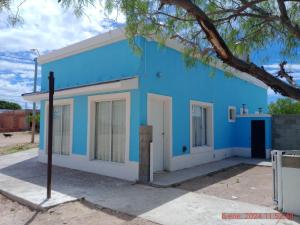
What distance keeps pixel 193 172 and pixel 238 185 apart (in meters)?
1.99

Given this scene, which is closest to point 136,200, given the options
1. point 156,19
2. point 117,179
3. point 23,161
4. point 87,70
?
point 117,179

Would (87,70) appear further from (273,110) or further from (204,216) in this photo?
(273,110)

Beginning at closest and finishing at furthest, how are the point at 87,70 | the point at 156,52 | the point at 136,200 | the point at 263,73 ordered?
the point at 263,73 < the point at 136,200 < the point at 156,52 < the point at 87,70

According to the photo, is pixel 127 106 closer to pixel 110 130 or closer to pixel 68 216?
pixel 110 130

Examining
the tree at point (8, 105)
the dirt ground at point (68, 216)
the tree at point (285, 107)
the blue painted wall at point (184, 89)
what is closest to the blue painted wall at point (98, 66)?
the blue painted wall at point (184, 89)

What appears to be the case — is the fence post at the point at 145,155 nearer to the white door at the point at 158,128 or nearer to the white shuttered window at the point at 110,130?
the white shuttered window at the point at 110,130

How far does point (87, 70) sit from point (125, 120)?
2983 mm

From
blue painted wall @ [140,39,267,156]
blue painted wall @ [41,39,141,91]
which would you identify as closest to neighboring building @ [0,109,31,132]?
blue painted wall @ [41,39,141,91]

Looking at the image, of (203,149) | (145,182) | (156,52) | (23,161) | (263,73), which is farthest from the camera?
(23,161)

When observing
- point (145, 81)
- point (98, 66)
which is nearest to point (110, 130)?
point (145, 81)

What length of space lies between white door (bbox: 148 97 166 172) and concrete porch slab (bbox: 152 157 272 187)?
495 millimetres

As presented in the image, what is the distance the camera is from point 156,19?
6125 mm

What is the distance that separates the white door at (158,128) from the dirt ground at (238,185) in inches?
60.9

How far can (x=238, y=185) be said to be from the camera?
9.30 metres
